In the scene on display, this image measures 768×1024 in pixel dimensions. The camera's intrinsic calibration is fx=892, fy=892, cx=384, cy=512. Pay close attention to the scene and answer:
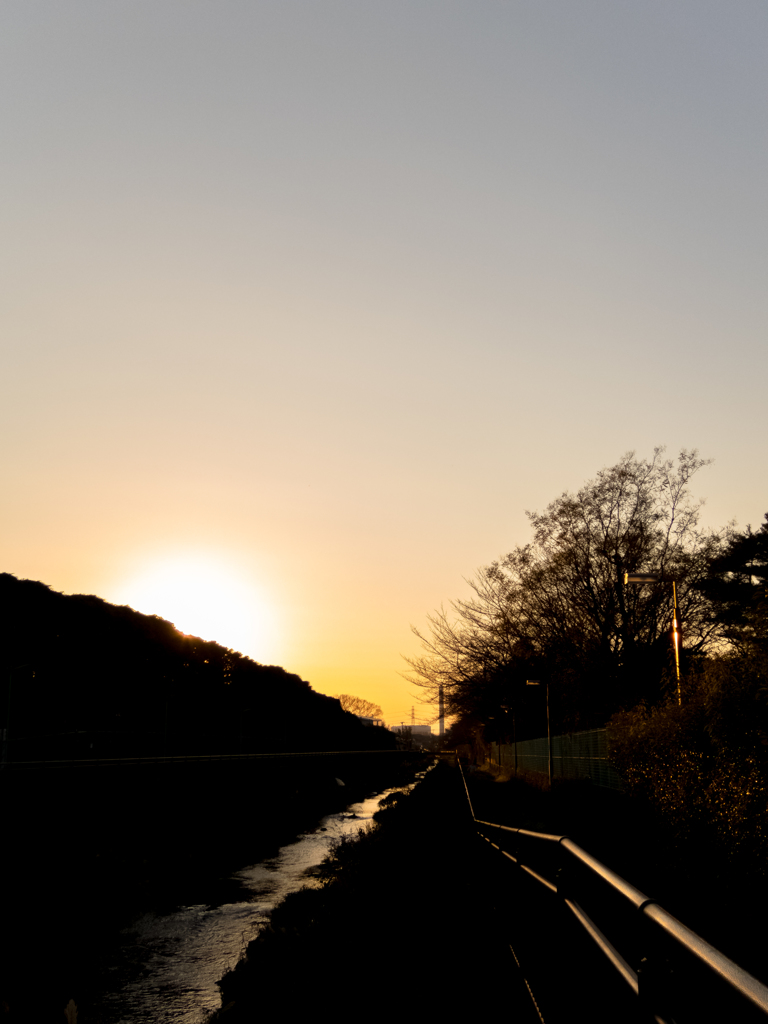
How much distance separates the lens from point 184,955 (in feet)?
41.8

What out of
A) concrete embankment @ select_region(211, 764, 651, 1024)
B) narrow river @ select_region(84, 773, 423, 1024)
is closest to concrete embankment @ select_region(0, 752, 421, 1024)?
narrow river @ select_region(84, 773, 423, 1024)

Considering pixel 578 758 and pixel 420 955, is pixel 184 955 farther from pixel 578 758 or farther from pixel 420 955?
pixel 578 758

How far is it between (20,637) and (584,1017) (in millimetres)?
29673

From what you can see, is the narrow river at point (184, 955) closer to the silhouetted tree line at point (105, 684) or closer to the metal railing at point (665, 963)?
the metal railing at point (665, 963)

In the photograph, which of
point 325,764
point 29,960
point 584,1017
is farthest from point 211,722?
point 584,1017

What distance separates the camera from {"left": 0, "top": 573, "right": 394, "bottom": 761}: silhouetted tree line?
2950cm

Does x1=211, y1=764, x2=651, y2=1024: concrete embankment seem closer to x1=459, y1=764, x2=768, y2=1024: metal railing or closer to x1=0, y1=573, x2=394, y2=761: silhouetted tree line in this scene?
x1=459, y1=764, x2=768, y2=1024: metal railing

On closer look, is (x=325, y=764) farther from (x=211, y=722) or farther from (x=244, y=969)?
(x=244, y=969)

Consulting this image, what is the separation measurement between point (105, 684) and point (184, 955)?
24101mm

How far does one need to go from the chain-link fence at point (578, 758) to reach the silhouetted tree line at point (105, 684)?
1503cm

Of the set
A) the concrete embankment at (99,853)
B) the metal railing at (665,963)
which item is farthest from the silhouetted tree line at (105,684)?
the metal railing at (665,963)

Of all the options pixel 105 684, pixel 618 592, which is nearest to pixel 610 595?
pixel 618 592

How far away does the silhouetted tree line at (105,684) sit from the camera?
29500 millimetres

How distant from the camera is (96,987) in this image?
1095 centimetres
